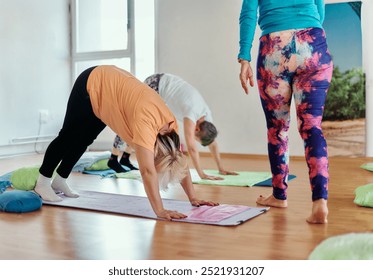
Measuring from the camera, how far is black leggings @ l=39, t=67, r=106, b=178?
2.69 meters

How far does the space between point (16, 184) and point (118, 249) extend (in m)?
1.65

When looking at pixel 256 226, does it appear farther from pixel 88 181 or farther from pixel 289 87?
pixel 88 181

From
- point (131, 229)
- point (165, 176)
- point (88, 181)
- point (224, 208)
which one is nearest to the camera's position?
point (131, 229)

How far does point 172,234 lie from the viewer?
208 cm

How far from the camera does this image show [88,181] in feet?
12.4

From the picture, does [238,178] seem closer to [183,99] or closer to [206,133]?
[206,133]

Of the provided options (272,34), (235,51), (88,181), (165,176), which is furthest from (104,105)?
(235,51)

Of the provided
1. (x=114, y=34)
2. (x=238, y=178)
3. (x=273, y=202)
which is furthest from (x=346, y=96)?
(x=114, y=34)

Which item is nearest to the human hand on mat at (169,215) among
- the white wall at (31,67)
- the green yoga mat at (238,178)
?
the green yoga mat at (238,178)

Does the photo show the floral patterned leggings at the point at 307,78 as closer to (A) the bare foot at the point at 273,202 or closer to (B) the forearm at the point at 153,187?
(A) the bare foot at the point at 273,202

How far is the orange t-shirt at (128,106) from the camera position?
2.30 meters

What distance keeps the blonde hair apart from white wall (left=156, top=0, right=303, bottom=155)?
3364 millimetres

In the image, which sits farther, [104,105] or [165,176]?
[104,105]

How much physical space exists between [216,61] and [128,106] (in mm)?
3618
